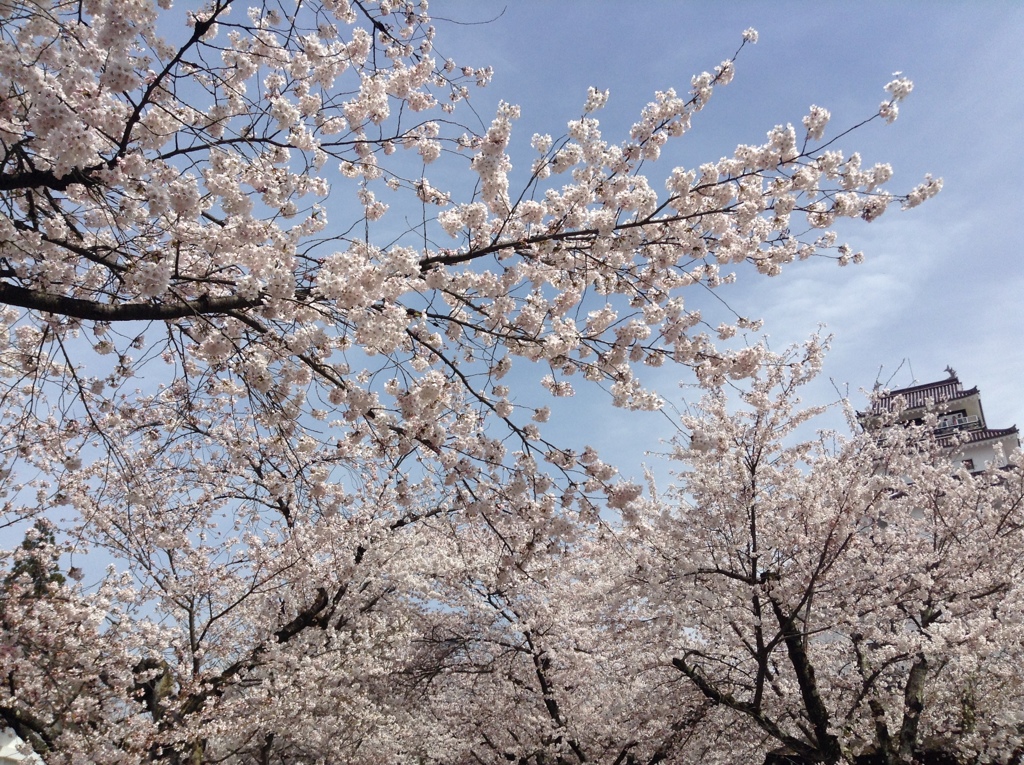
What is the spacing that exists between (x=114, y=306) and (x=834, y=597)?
377 inches

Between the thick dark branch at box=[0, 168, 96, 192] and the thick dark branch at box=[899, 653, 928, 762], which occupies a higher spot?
the thick dark branch at box=[0, 168, 96, 192]

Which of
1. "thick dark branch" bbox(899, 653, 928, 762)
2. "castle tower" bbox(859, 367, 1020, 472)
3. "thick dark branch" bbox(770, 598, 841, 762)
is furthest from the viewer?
"castle tower" bbox(859, 367, 1020, 472)

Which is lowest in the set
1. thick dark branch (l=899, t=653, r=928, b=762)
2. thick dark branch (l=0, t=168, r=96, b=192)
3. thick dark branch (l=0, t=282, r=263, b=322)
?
thick dark branch (l=899, t=653, r=928, b=762)

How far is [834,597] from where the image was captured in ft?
30.0

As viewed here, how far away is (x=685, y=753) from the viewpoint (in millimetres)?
9953

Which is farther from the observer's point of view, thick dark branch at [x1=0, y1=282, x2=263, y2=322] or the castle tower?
the castle tower

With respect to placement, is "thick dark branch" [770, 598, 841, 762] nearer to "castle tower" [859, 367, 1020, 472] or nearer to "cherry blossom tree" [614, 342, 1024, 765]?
"cherry blossom tree" [614, 342, 1024, 765]

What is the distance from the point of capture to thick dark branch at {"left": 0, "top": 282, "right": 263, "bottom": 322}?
125 inches

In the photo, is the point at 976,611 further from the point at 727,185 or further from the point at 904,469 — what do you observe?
the point at 727,185

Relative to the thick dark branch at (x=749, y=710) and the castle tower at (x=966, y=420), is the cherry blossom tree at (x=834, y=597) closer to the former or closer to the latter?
the thick dark branch at (x=749, y=710)

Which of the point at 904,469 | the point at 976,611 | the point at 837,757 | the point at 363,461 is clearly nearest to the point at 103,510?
the point at 363,461

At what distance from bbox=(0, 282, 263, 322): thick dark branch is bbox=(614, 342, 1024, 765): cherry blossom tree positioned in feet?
21.3

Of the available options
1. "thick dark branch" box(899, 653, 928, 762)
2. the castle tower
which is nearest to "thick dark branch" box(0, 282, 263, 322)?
"thick dark branch" box(899, 653, 928, 762)

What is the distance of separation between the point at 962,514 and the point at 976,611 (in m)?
2.14
